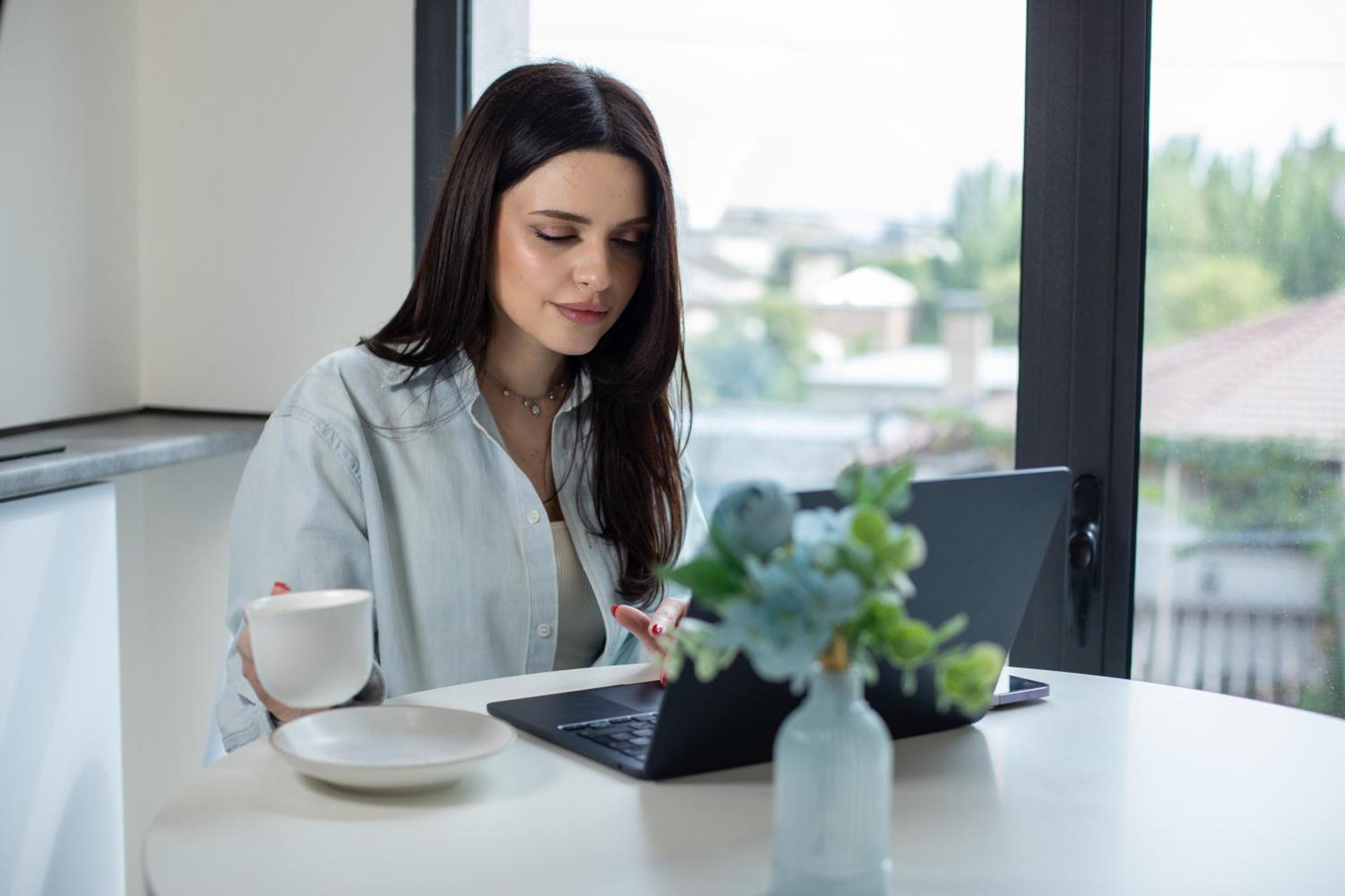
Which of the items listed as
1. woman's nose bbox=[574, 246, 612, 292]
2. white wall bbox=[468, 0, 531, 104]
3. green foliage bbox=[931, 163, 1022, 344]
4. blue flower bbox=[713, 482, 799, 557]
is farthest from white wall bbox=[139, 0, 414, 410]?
blue flower bbox=[713, 482, 799, 557]

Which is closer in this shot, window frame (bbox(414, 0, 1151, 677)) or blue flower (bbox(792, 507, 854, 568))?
blue flower (bbox(792, 507, 854, 568))

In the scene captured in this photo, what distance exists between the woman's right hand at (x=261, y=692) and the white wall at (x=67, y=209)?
1057mm

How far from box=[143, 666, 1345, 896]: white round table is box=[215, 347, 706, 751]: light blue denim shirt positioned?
0.47 m

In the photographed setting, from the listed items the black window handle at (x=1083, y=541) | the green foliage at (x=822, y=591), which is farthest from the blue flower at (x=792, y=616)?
the black window handle at (x=1083, y=541)

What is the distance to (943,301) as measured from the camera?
2461mm

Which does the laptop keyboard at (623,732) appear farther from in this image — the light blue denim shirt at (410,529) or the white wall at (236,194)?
the white wall at (236,194)

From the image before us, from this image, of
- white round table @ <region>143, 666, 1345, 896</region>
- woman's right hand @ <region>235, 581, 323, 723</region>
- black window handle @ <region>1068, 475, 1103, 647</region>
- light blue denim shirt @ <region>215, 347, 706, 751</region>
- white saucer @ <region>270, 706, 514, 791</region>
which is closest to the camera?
white round table @ <region>143, 666, 1345, 896</region>

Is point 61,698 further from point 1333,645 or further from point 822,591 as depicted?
point 1333,645

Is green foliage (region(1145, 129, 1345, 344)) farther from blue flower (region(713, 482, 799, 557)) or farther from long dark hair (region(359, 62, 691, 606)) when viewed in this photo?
blue flower (region(713, 482, 799, 557))

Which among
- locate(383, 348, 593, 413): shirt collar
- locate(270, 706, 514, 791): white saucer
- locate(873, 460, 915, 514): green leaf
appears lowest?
locate(270, 706, 514, 791): white saucer

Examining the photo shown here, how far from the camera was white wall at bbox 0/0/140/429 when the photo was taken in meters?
2.22

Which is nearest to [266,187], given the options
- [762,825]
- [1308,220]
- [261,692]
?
[261,692]

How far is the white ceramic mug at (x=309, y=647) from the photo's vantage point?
3.38 feet

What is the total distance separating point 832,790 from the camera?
0.73 meters
